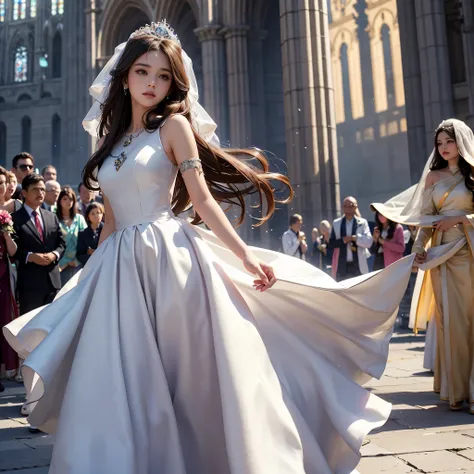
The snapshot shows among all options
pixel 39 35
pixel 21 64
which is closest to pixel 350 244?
pixel 39 35

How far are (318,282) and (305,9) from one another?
1285cm

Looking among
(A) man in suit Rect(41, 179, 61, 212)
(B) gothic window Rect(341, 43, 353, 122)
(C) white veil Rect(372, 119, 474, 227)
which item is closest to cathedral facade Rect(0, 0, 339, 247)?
(C) white veil Rect(372, 119, 474, 227)

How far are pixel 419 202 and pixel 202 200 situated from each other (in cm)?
249

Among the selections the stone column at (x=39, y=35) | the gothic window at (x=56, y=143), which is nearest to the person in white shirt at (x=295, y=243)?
the gothic window at (x=56, y=143)

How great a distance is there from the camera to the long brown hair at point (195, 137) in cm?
263

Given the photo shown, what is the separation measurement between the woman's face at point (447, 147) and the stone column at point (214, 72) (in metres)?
13.9

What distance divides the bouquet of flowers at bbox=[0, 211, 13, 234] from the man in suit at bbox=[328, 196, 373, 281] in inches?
173

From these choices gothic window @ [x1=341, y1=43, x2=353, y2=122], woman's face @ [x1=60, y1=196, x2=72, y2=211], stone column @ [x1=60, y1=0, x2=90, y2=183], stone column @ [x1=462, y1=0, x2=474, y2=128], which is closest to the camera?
woman's face @ [x1=60, y1=196, x2=72, y2=211]

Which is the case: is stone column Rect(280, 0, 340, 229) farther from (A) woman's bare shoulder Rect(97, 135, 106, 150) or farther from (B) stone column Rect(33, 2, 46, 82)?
(B) stone column Rect(33, 2, 46, 82)

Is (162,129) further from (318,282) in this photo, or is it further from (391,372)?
(391,372)

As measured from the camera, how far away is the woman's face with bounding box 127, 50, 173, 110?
8.54 ft

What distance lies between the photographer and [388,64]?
79.7 feet

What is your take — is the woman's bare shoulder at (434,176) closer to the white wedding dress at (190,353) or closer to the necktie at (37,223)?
the white wedding dress at (190,353)

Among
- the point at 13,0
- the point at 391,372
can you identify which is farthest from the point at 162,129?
the point at 13,0
